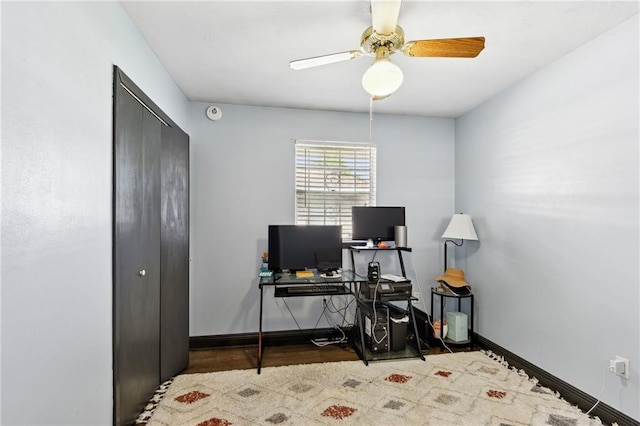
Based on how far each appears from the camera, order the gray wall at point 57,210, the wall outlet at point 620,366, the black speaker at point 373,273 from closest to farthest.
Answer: the gray wall at point 57,210 < the wall outlet at point 620,366 < the black speaker at point 373,273

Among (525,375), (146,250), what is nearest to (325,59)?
(146,250)

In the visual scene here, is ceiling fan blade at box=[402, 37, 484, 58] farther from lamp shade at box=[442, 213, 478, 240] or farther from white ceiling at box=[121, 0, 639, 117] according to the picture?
lamp shade at box=[442, 213, 478, 240]

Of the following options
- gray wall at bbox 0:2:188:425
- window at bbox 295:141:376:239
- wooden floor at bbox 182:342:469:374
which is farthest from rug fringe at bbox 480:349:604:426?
gray wall at bbox 0:2:188:425

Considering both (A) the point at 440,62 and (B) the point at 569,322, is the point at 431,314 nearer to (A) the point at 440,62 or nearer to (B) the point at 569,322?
(B) the point at 569,322

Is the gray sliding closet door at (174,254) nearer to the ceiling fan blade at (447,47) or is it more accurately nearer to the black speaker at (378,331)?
the black speaker at (378,331)

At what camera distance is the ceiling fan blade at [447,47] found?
1651 mm

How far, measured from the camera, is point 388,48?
1.77 meters

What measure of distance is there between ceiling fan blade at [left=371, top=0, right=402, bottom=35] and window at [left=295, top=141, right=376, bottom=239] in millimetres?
1925

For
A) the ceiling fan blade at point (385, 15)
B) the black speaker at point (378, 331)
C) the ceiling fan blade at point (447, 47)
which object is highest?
the ceiling fan blade at point (385, 15)

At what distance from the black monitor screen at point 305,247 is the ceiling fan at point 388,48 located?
1.71 m

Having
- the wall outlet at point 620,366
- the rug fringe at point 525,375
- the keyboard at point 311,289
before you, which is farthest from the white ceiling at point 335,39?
the rug fringe at point 525,375

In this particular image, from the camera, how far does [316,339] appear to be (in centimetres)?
340

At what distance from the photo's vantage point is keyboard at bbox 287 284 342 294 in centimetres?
293

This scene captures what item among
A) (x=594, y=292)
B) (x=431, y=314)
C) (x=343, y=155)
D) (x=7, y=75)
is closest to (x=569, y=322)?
(x=594, y=292)
